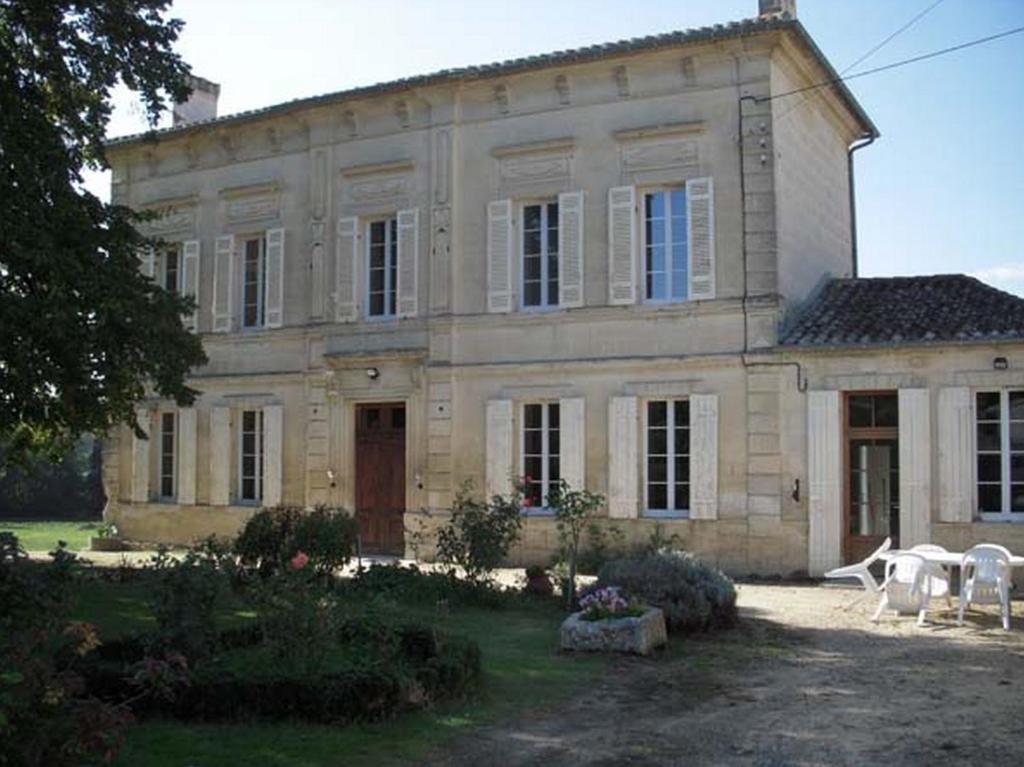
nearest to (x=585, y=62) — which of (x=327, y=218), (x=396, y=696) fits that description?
(x=327, y=218)

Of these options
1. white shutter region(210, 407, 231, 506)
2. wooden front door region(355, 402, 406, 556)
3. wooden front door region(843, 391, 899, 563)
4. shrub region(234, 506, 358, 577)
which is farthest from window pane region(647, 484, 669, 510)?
white shutter region(210, 407, 231, 506)

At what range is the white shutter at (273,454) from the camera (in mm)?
18516

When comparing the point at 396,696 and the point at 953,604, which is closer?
the point at 396,696

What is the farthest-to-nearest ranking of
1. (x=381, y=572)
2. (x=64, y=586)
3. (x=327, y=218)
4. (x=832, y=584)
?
1. (x=327, y=218)
2. (x=832, y=584)
3. (x=381, y=572)
4. (x=64, y=586)

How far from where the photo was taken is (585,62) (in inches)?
640

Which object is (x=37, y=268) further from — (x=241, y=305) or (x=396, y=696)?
(x=241, y=305)

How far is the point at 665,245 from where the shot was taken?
1598cm

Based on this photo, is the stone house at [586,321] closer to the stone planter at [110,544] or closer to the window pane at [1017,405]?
the window pane at [1017,405]

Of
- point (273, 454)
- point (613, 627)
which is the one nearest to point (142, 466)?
point (273, 454)

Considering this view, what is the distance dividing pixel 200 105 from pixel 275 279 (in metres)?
5.71

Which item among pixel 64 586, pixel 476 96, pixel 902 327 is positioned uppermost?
pixel 476 96

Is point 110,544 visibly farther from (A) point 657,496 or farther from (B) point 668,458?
(B) point 668,458

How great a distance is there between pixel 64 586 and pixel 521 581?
8573mm

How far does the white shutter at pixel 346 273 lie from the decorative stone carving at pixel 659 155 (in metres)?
4.84
